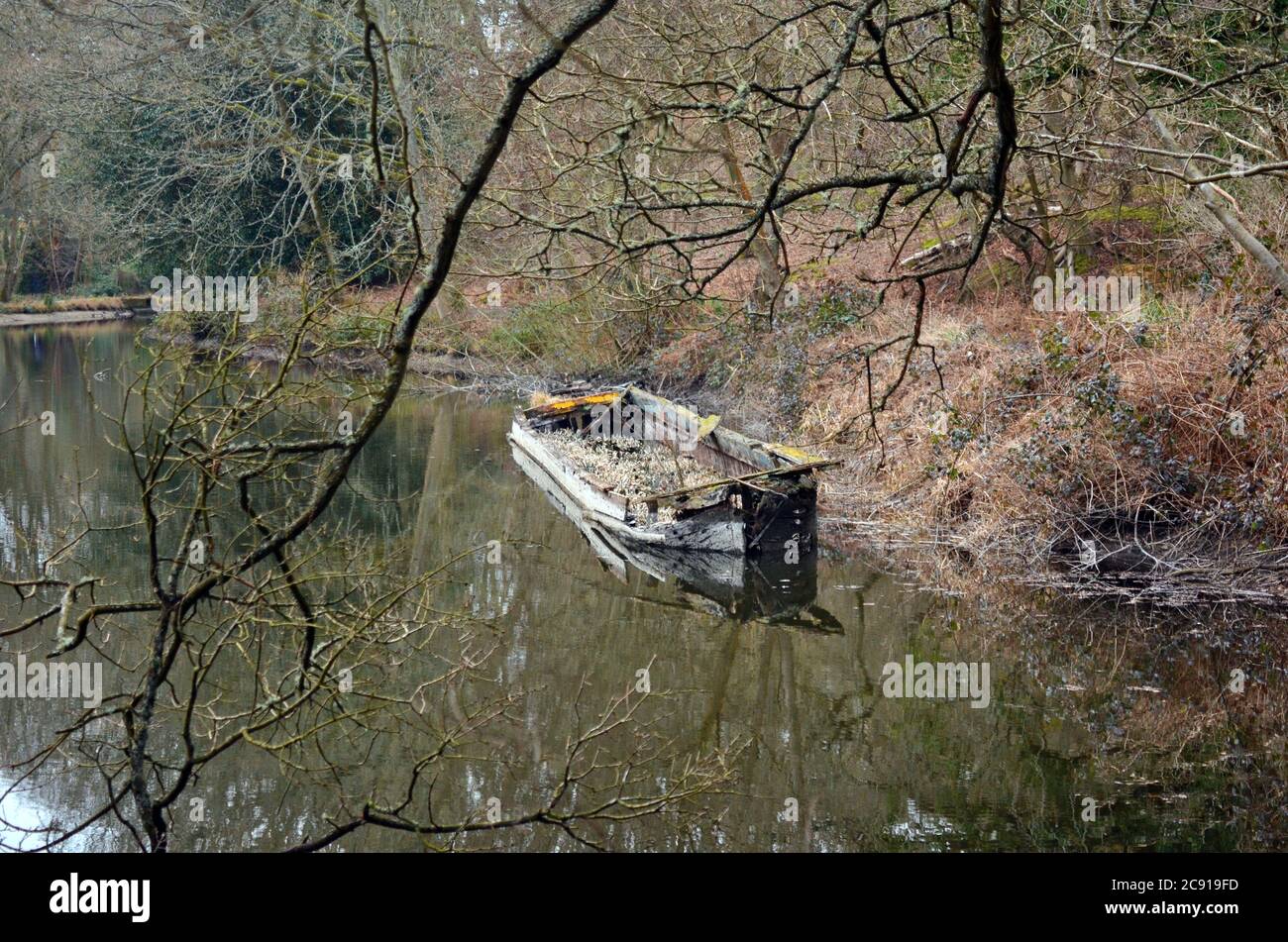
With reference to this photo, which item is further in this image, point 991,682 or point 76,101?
point 76,101

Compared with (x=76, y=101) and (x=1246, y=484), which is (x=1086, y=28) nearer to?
(x=1246, y=484)

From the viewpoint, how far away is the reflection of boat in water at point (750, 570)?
9.71 m

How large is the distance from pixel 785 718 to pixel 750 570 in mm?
3331

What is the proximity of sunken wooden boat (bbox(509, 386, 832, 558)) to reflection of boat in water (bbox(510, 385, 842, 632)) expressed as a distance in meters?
0.01

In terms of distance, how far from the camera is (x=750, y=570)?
10.7 metres

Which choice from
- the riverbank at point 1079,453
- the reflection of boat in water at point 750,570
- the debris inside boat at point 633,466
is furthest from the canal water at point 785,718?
the debris inside boat at point 633,466

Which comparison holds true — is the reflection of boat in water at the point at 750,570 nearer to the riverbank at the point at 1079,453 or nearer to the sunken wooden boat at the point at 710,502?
the sunken wooden boat at the point at 710,502

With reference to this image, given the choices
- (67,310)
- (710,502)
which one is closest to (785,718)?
(710,502)

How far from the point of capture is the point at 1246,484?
9094 mm

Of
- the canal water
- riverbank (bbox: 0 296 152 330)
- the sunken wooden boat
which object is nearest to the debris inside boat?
the sunken wooden boat

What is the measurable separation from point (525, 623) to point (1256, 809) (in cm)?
507

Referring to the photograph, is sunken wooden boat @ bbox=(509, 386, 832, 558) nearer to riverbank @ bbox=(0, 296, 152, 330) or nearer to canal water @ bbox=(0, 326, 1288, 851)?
canal water @ bbox=(0, 326, 1288, 851)

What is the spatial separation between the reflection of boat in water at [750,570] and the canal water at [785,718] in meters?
0.05
